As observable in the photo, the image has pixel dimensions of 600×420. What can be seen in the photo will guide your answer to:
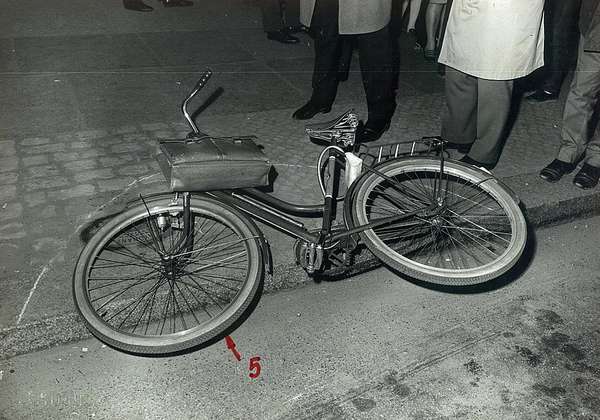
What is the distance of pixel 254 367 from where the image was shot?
11.5ft

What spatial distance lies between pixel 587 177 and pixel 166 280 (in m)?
3.69

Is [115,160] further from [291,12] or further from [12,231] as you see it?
[291,12]

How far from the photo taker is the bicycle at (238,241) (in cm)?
317

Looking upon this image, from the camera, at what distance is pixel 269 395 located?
10.9 ft

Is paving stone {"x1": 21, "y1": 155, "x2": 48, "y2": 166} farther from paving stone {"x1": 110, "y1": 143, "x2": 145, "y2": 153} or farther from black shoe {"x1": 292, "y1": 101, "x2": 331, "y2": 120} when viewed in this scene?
black shoe {"x1": 292, "y1": 101, "x2": 331, "y2": 120}

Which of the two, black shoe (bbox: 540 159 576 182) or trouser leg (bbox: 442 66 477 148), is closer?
trouser leg (bbox: 442 66 477 148)

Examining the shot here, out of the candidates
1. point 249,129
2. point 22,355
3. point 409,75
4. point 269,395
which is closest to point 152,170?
point 249,129

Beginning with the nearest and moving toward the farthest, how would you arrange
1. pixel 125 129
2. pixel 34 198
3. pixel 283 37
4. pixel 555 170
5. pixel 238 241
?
1. pixel 238 241
2. pixel 34 198
3. pixel 555 170
4. pixel 125 129
5. pixel 283 37

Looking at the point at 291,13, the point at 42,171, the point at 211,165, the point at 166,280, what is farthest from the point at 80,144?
the point at 291,13

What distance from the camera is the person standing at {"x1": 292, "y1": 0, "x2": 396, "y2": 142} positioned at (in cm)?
536

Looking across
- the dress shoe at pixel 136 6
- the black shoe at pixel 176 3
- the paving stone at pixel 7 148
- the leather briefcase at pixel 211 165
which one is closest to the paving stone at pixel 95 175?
the paving stone at pixel 7 148

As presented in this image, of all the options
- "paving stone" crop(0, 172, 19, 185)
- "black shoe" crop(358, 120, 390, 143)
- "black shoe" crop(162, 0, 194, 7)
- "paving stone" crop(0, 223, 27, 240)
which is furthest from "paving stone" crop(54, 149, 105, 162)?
"black shoe" crop(162, 0, 194, 7)

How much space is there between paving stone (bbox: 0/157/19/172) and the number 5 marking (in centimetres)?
265

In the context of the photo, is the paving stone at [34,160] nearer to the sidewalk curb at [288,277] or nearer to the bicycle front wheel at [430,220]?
the sidewalk curb at [288,277]
